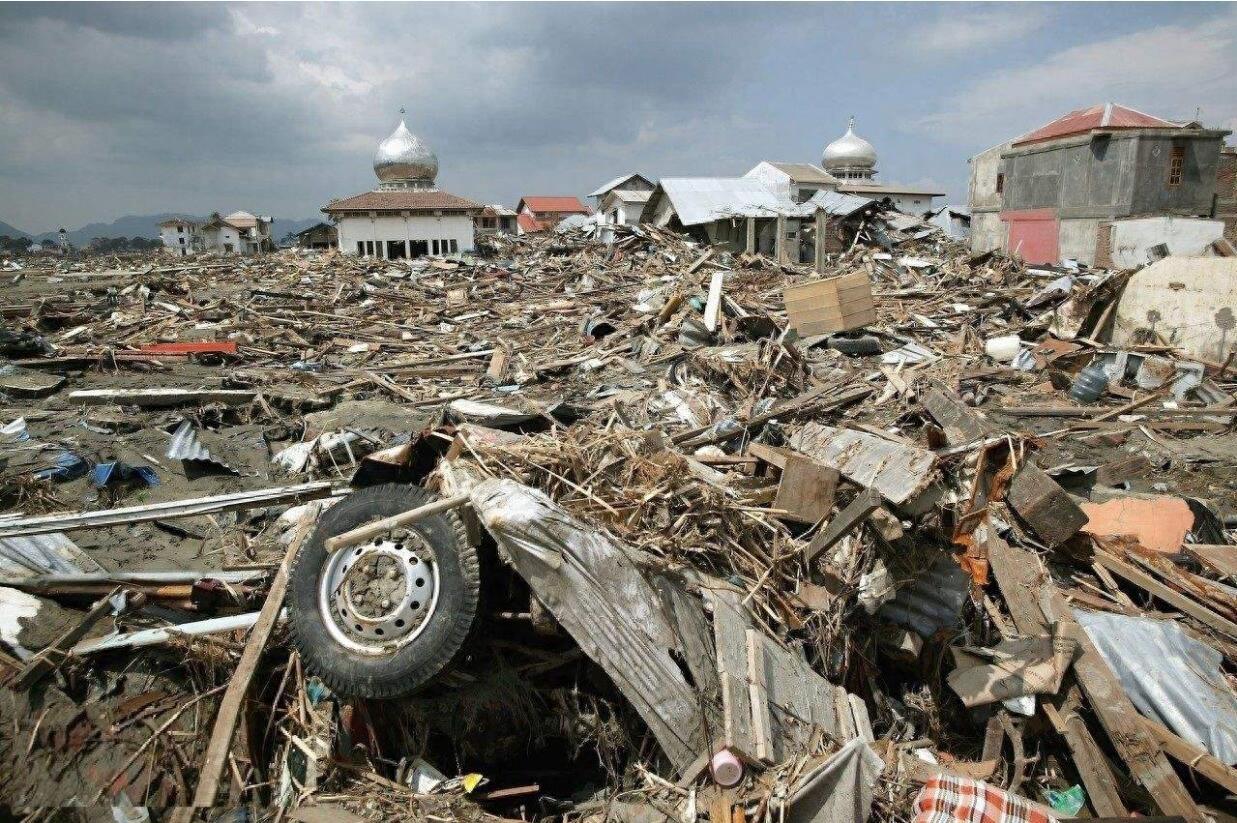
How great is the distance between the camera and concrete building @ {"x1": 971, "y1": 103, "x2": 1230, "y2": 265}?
23453mm

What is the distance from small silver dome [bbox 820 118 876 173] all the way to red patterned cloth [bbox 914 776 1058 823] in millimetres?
53945

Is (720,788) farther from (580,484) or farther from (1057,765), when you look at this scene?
(1057,765)

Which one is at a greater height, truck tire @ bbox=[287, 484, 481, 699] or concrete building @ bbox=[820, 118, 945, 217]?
concrete building @ bbox=[820, 118, 945, 217]

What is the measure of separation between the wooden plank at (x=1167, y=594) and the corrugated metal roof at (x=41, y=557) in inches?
279

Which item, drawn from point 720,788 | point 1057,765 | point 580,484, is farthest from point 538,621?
point 1057,765

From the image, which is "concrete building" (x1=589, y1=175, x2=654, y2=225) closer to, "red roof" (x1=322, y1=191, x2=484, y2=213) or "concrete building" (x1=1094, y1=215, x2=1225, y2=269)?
"red roof" (x1=322, y1=191, x2=484, y2=213)

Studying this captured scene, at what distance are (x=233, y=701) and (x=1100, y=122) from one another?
31.9m

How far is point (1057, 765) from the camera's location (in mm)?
3938

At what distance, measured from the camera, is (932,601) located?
445cm

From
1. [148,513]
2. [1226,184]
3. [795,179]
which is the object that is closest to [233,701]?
[148,513]

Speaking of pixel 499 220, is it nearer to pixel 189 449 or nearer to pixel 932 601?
pixel 189 449

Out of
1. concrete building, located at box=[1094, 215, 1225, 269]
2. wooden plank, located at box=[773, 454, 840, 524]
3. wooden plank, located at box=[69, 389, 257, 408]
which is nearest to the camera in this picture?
wooden plank, located at box=[773, 454, 840, 524]

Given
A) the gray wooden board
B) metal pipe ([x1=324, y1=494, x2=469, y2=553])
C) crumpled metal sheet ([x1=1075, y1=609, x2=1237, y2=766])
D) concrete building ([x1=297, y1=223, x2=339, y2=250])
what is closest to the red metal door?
crumpled metal sheet ([x1=1075, y1=609, x2=1237, y2=766])

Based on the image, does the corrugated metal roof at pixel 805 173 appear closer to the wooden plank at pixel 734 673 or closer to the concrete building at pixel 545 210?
the concrete building at pixel 545 210
